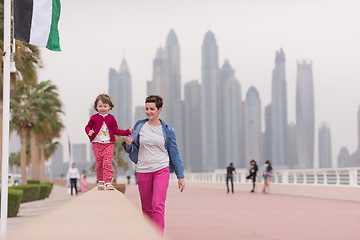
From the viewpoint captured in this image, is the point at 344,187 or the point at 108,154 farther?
the point at 344,187

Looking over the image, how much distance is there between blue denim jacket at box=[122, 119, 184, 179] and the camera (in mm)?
6160

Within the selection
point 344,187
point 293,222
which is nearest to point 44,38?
point 293,222

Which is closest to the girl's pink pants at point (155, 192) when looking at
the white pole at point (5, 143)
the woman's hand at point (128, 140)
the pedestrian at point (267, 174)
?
the woman's hand at point (128, 140)

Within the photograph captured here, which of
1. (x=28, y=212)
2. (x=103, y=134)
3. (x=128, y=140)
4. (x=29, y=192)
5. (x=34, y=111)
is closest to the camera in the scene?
(x=128, y=140)

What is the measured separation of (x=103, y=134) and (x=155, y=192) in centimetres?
163

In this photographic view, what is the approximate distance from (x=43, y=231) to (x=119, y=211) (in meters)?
0.83

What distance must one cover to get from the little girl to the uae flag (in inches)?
141

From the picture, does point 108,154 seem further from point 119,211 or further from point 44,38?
point 119,211

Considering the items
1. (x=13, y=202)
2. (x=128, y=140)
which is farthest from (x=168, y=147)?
(x=13, y=202)

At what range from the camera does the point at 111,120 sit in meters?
7.41

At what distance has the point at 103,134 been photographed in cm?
744

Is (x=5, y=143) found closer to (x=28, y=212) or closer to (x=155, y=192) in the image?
(x=155, y=192)

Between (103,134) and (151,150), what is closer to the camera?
(151,150)

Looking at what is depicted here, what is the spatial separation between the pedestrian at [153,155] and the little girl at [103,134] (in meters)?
1.04
